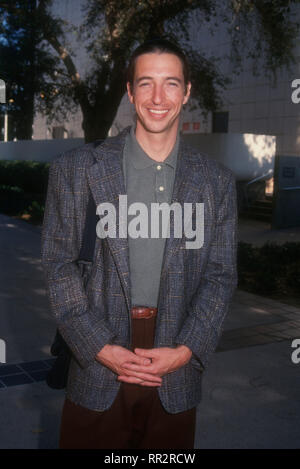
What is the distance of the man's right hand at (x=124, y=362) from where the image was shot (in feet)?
6.63

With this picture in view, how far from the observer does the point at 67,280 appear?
6.81ft

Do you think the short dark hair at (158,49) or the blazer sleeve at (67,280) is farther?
the short dark hair at (158,49)

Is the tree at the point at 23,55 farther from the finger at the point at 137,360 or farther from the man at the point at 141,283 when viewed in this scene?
the finger at the point at 137,360

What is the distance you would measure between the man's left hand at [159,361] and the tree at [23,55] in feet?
51.0

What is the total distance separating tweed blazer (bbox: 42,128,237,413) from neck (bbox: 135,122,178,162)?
106 millimetres

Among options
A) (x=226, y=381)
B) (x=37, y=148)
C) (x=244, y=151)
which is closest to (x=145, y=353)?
(x=226, y=381)

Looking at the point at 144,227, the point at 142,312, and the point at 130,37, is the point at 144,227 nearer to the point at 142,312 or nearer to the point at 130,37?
the point at 142,312

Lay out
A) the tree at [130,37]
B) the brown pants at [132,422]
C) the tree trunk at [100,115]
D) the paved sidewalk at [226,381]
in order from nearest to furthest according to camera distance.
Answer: the brown pants at [132,422] → the paved sidewalk at [226,381] → the tree at [130,37] → the tree trunk at [100,115]

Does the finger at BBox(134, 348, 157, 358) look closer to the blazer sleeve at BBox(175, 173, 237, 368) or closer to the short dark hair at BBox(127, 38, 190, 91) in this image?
the blazer sleeve at BBox(175, 173, 237, 368)

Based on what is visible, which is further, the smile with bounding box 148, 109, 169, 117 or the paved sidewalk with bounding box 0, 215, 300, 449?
the paved sidewalk with bounding box 0, 215, 300, 449

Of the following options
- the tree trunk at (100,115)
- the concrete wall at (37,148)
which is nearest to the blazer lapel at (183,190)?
the tree trunk at (100,115)

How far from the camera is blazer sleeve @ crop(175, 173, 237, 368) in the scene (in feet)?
6.98

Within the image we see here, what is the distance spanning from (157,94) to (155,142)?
190mm

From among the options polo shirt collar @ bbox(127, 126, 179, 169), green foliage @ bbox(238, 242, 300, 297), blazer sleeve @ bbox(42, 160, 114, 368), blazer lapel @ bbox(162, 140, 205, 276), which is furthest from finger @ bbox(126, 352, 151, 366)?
green foliage @ bbox(238, 242, 300, 297)
